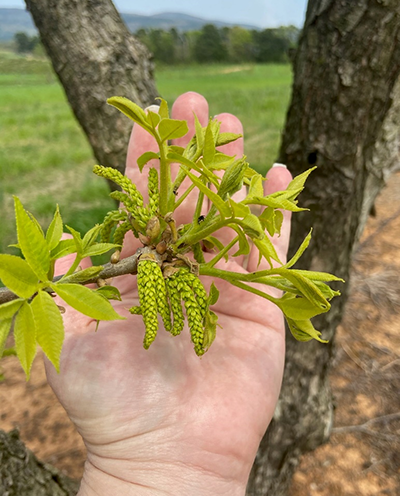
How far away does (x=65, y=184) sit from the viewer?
24.1 ft

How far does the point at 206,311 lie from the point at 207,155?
337 millimetres

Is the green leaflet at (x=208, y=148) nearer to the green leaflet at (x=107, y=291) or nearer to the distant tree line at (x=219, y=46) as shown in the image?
the green leaflet at (x=107, y=291)

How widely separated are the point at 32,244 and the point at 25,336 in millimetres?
155

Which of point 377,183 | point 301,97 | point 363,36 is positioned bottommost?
point 377,183

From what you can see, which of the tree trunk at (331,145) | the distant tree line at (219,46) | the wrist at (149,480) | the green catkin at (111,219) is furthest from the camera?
the distant tree line at (219,46)

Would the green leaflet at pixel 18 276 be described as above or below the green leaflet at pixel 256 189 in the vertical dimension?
below

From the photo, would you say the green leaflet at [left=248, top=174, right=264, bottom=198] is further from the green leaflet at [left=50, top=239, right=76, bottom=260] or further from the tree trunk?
the tree trunk

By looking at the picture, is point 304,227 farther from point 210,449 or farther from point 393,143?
point 210,449

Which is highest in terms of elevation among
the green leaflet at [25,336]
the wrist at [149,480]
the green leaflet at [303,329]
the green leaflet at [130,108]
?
the green leaflet at [130,108]

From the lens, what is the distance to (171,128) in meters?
0.82

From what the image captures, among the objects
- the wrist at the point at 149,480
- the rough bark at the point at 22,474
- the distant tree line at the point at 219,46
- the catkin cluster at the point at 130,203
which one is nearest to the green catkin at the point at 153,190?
the catkin cluster at the point at 130,203

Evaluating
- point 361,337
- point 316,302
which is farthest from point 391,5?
point 361,337

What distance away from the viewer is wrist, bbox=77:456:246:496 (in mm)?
1203

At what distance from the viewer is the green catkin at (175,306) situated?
2.80ft
